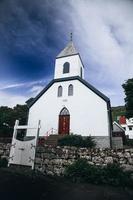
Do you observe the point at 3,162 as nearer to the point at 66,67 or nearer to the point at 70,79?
the point at 70,79

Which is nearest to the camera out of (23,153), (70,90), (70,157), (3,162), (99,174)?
(99,174)

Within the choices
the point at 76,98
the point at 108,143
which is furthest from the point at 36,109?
the point at 108,143

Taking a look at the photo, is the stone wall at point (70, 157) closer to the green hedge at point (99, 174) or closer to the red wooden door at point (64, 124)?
the green hedge at point (99, 174)

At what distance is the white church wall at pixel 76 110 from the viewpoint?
17375 mm

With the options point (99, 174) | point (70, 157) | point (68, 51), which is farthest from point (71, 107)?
point (99, 174)

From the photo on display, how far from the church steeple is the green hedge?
45.7 feet

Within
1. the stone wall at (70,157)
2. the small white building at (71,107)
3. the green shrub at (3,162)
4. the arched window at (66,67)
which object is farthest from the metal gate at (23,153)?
the arched window at (66,67)

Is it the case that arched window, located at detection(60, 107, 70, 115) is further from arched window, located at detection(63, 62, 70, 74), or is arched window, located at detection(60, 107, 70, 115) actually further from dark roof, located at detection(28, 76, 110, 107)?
arched window, located at detection(63, 62, 70, 74)

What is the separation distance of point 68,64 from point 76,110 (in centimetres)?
724

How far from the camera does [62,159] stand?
414 inches

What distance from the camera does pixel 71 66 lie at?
22.2m

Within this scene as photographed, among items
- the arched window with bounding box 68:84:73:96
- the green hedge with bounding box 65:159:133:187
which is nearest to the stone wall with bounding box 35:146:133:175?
the green hedge with bounding box 65:159:133:187

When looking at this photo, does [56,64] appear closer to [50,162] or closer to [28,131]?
[28,131]

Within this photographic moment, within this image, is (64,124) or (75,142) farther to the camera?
(64,124)
